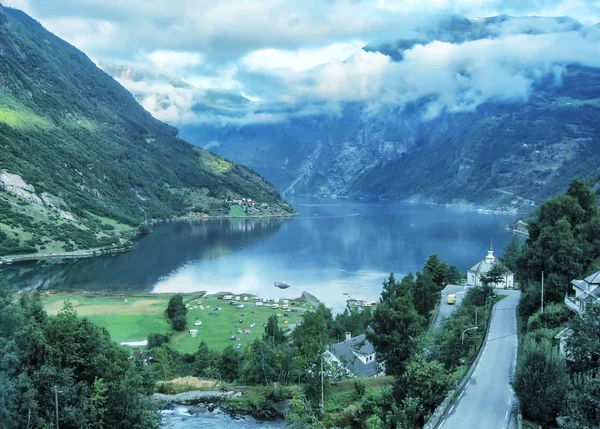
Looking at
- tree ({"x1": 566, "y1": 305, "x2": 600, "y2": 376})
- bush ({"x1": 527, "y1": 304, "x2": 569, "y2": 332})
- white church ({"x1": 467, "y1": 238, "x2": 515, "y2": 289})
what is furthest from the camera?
white church ({"x1": 467, "y1": 238, "x2": 515, "y2": 289})

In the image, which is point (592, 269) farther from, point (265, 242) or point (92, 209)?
point (92, 209)

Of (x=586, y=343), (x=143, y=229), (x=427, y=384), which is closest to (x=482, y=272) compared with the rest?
(x=586, y=343)

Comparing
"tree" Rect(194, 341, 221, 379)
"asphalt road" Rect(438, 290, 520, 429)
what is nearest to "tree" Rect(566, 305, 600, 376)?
"asphalt road" Rect(438, 290, 520, 429)

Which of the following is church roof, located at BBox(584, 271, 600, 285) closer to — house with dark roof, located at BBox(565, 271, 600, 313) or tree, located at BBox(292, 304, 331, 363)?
house with dark roof, located at BBox(565, 271, 600, 313)

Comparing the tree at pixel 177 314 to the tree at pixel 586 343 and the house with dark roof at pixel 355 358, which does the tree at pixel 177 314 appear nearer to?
the house with dark roof at pixel 355 358

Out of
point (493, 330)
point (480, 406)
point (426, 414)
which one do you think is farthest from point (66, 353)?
point (493, 330)
